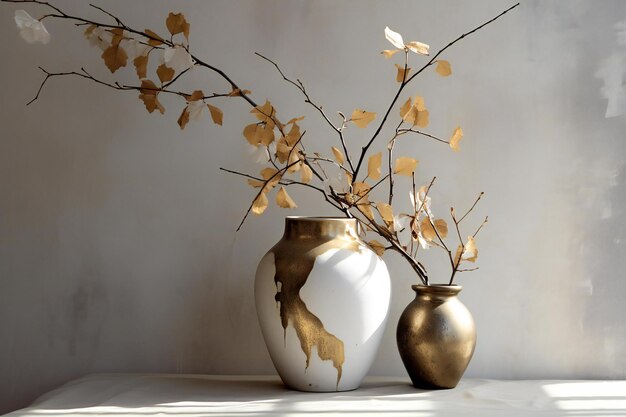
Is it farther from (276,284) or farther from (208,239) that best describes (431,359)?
(208,239)

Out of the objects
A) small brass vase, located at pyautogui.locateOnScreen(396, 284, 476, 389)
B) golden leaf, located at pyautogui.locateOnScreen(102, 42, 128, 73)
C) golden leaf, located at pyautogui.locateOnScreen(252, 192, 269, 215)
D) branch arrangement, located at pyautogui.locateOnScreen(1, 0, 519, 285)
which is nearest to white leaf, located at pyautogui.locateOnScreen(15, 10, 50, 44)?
branch arrangement, located at pyautogui.locateOnScreen(1, 0, 519, 285)

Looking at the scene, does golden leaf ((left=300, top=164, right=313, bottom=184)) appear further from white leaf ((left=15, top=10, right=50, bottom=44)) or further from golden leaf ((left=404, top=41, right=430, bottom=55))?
white leaf ((left=15, top=10, right=50, bottom=44))

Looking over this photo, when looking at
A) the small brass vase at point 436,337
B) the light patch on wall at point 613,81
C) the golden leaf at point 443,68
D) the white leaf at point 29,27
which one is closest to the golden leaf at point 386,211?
the small brass vase at point 436,337

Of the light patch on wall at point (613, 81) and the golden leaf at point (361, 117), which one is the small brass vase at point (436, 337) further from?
the light patch on wall at point (613, 81)

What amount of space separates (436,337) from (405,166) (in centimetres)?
28

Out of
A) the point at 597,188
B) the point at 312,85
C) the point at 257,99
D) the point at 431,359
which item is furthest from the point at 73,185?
the point at 597,188

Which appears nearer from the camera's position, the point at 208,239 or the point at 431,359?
the point at 431,359

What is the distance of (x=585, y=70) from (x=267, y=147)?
0.63m

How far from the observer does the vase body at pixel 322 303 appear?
1.12m

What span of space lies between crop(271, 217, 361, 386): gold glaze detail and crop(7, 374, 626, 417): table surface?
0.08 metres

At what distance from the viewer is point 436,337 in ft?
3.80

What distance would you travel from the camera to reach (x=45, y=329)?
1395mm

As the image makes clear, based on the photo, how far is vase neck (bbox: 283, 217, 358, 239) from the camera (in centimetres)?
117

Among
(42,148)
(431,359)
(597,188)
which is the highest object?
(42,148)
